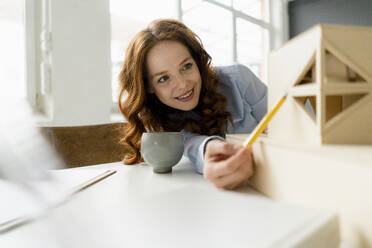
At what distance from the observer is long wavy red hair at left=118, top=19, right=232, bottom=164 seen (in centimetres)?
89

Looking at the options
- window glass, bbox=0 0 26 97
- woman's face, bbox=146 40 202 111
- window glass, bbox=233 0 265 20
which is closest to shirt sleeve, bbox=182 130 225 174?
woman's face, bbox=146 40 202 111

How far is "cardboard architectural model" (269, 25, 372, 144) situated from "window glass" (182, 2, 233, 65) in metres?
2.27

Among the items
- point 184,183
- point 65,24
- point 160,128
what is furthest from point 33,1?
point 184,183

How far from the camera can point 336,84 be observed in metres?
0.29

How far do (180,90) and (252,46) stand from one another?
9.26ft

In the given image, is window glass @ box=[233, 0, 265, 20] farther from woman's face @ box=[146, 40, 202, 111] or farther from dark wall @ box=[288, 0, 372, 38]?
woman's face @ box=[146, 40, 202, 111]

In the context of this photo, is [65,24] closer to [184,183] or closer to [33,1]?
[33,1]

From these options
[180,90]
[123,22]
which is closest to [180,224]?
[180,90]

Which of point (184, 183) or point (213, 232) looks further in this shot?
point (184, 183)

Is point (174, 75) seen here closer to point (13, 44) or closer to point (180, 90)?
point (180, 90)

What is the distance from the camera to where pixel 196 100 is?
38.5 inches

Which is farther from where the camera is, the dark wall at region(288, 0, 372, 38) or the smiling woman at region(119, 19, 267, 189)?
the dark wall at region(288, 0, 372, 38)

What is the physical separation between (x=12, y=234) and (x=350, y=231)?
0.35m

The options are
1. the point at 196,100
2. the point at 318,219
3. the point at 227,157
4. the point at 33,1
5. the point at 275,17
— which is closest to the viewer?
the point at 318,219
